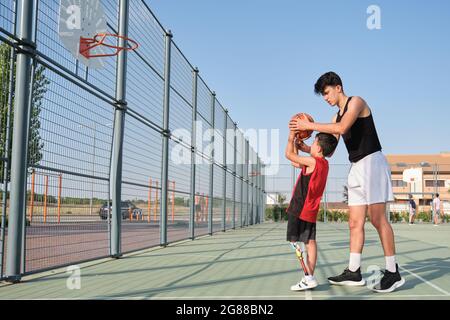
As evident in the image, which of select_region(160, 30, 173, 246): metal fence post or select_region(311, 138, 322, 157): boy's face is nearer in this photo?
select_region(311, 138, 322, 157): boy's face

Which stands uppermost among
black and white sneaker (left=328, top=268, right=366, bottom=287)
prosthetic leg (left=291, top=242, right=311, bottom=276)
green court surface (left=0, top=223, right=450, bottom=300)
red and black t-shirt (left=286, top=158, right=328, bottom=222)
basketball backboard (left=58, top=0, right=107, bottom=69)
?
basketball backboard (left=58, top=0, right=107, bottom=69)

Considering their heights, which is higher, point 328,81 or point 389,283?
point 328,81

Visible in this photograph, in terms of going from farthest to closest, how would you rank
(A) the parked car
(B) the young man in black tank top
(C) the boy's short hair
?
(A) the parked car → (C) the boy's short hair → (B) the young man in black tank top

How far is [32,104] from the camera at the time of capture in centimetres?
427

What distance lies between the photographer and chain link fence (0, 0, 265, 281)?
411 centimetres

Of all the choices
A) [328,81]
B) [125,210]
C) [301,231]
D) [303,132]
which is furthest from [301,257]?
[125,210]

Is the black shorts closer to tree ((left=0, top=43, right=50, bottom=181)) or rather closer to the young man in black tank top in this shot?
the young man in black tank top

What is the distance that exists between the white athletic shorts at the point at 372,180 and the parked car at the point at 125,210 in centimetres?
293

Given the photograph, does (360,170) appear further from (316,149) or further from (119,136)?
(119,136)

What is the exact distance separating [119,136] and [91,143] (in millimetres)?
934

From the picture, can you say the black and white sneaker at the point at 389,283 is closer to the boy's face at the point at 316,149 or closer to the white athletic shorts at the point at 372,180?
the white athletic shorts at the point at 372,180

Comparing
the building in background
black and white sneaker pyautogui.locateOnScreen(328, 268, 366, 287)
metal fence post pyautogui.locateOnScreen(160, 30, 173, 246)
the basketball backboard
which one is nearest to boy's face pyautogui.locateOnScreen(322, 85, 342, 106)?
black and white sneaker pyautogui.locateOnScreen(328, 268, 366, 287)
